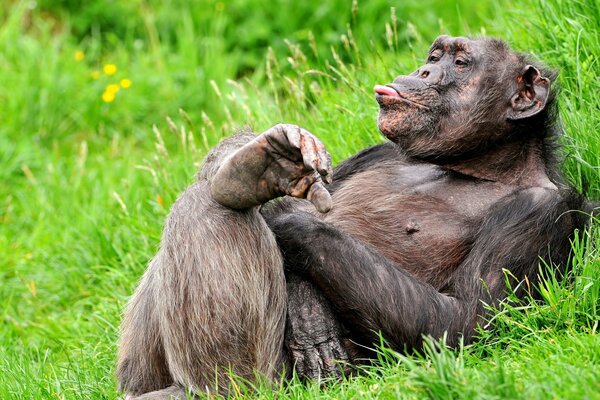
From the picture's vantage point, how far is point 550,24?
23.4 feet

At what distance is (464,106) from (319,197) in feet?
4.47

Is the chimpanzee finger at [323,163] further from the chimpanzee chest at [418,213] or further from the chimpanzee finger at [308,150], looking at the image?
the chimpanzee chest at [418,213]

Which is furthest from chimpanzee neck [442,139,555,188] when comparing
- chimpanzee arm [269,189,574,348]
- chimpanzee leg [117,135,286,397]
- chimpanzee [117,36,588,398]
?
chimpanzee leg [117,135,286,397]

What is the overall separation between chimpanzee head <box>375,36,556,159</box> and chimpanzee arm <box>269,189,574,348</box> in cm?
53

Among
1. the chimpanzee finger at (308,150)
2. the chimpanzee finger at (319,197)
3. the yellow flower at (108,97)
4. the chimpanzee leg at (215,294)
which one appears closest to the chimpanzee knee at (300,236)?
the chimpanzee leg at (215,294)

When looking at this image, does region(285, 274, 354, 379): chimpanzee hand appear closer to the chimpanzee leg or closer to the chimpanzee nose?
the chimpanzee leg

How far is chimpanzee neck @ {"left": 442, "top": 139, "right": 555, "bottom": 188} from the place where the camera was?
5.61 meters

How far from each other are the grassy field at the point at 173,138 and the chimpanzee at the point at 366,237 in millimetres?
194

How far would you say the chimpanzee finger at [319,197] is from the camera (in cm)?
464

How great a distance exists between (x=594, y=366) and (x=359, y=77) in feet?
12.4

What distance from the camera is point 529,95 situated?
5715mm

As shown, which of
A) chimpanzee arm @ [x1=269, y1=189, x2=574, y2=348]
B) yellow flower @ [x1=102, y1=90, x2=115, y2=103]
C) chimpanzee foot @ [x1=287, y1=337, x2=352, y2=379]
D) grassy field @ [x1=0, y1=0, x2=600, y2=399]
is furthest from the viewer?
yellow flower @ [x1=102, y1=90, x2=115, y2=103]

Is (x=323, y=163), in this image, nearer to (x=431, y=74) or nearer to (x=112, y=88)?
(x=431, y=74)

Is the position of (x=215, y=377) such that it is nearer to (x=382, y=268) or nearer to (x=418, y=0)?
(x=382, y=268)
